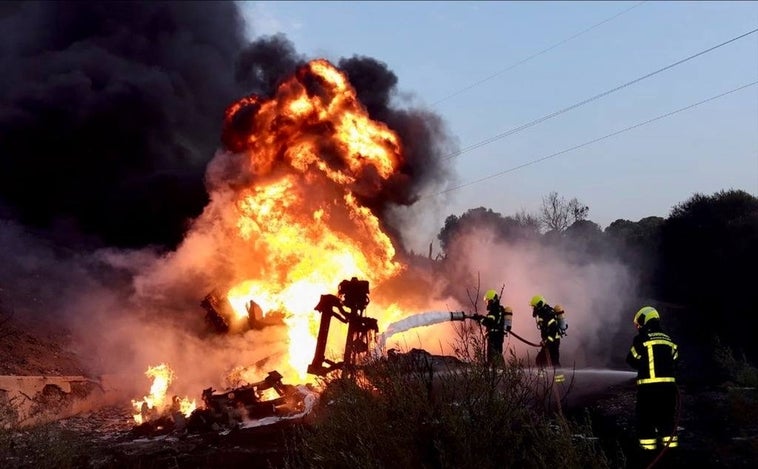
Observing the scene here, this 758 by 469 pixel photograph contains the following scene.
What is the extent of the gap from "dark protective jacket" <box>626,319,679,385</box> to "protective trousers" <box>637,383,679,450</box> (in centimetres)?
10

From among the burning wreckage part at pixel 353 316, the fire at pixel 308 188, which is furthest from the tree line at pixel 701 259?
the burning wreckage part at pixel 353 316

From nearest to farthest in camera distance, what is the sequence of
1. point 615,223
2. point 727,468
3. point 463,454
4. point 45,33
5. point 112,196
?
point 463,454
point 727,468
point 112,196
point 45,33
point 615,223

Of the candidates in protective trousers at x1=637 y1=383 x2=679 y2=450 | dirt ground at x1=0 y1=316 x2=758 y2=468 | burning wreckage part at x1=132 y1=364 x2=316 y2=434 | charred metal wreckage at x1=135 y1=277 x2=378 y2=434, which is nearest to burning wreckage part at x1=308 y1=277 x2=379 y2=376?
charred metal wreckage at x1=135 y1=277 x2=378 y2=434

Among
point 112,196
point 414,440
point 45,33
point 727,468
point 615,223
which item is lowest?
point 727,468

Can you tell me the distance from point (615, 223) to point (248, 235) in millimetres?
42717

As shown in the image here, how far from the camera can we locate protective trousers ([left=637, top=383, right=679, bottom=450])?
7.58 m

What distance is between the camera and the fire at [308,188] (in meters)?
18.4

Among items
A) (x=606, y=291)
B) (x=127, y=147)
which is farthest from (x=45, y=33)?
(x=606, y=291)

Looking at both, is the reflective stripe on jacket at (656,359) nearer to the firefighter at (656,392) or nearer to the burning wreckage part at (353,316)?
the firefighter at (656,392)

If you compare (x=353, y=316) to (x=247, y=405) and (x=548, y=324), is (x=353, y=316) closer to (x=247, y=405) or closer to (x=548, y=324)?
(x=247, y=405)

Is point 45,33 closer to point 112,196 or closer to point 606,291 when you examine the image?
point 112,196

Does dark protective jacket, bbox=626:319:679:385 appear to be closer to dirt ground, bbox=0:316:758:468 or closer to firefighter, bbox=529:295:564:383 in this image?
dirt ground, bbox=0:316:758:468

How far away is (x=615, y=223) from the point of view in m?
53.3

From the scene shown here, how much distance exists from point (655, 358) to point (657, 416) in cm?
75
